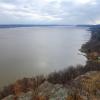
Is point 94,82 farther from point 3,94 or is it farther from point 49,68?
point 49,68

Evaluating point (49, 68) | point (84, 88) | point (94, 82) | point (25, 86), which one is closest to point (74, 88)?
point (84, 88)

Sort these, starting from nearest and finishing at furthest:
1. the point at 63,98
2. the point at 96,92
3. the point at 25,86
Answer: the point at 63,98, the point at 96,92, the point at 25,86

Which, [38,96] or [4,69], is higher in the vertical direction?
[38,96]

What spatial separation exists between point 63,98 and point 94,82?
5.89ft

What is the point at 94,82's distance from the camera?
824 centimetres

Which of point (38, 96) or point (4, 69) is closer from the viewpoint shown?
point (38, 96)

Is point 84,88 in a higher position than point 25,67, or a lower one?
higher

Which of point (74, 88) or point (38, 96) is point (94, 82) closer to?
point (74, 88)

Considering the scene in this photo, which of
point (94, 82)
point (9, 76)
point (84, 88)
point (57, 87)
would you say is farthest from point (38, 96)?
point (9, 76)

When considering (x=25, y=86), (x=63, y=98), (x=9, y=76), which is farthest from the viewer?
(x=9, y=76)

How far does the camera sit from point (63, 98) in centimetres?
697

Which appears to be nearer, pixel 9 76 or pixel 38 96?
pixel 38 96

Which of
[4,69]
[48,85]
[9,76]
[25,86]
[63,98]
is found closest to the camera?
[63,98]

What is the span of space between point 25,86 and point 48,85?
120 cm
